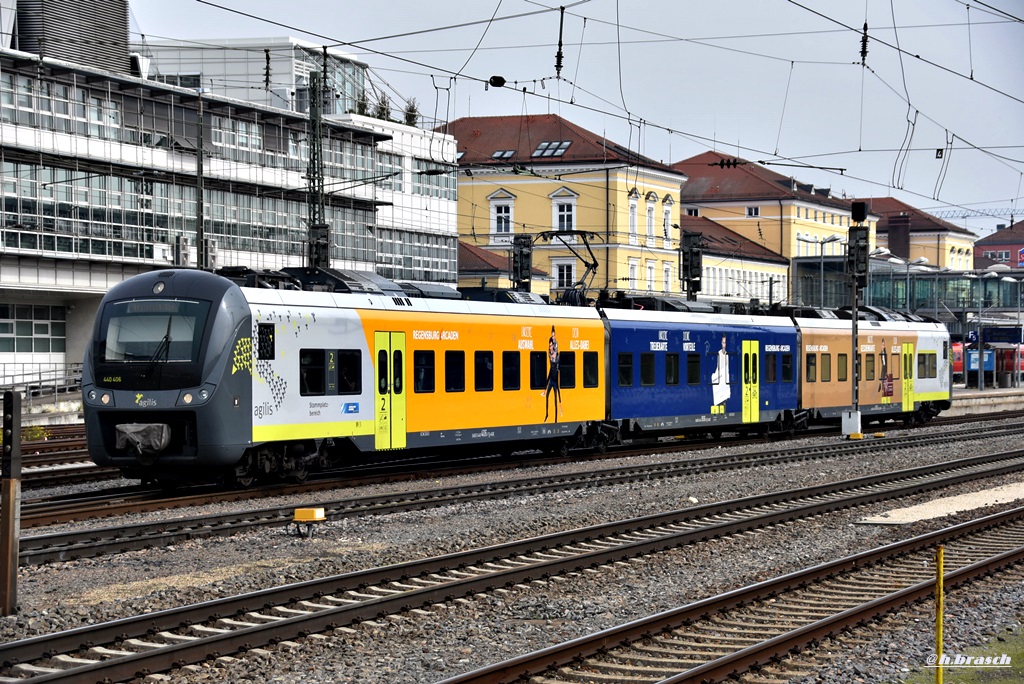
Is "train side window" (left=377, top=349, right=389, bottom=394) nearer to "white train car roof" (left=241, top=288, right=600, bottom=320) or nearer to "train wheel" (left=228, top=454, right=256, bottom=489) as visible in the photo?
"white train car roof" (left=241, top=288, right=600, bottom=320)

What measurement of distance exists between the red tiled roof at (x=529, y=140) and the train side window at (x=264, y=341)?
2528 inches

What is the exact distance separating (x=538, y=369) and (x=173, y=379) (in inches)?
358

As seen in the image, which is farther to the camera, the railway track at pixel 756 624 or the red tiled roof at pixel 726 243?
the red tiled roof at pixel 726 243

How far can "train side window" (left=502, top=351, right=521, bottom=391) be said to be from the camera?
25594 millimetres

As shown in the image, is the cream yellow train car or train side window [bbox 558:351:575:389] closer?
train side window [bbox 558:351:575:389]

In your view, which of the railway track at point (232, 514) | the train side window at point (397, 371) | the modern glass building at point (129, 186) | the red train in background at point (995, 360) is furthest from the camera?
the red train in background at point (995, 360)

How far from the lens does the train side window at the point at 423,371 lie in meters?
23.2

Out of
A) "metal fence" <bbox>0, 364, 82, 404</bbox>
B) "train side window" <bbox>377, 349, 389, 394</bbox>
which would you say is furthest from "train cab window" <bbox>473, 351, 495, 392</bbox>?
"metal fence" <bbox>0, 364, 82, 404</bbox>

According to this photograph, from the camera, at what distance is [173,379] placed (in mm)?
19203

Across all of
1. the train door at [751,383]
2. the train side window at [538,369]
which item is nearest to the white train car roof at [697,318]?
the train door at [751,383]

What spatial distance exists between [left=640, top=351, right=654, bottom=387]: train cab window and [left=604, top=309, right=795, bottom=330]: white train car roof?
767 mm

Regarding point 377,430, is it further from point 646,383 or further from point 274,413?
point 646,383

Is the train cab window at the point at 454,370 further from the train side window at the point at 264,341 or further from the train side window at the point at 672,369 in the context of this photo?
the train side window at the point at 672,369

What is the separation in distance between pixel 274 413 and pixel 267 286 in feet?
6.54
